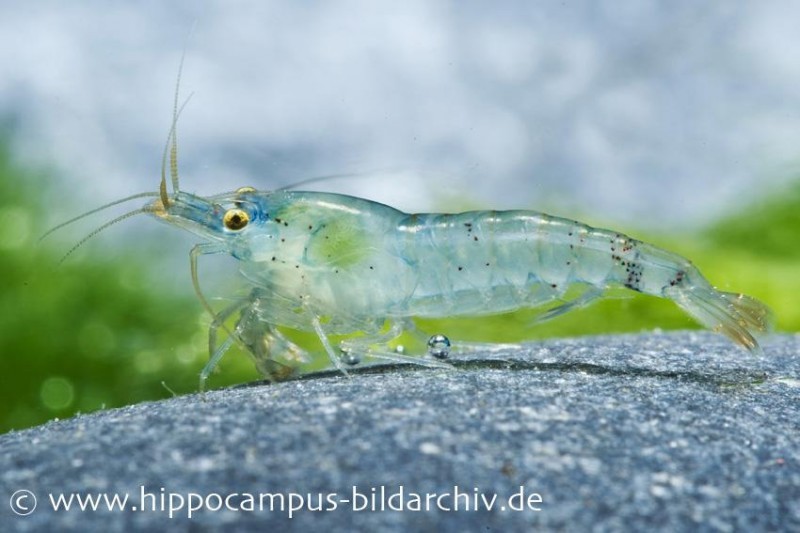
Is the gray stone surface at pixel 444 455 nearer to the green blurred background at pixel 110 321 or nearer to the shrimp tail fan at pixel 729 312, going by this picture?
the shrimp tail fan at pixel 729 312

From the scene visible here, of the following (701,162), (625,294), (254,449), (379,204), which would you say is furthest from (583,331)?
(254,449)

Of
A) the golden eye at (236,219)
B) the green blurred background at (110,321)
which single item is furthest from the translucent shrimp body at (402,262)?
the green blurred background at (110,321)

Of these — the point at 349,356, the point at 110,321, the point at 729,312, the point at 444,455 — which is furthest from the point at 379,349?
the point at 110,321

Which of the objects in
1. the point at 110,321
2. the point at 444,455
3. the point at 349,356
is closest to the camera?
the point at 444,455

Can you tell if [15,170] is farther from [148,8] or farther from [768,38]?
[768,38]

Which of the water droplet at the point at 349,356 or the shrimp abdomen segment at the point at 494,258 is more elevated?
Answer: the shrimp abdomen segment at the point at 494,258

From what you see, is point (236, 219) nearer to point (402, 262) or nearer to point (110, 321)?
point (402, 262)

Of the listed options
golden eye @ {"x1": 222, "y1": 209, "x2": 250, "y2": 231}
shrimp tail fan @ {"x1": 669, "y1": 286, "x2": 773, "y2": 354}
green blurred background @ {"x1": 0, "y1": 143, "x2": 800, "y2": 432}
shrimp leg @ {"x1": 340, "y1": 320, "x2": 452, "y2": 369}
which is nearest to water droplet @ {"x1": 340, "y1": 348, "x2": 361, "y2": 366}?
shrimp leg @ {"x1": 340, "y1": 320, "x2": 452, "y2": 369}

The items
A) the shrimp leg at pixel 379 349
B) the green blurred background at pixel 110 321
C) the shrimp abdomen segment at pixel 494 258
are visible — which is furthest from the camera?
the green blurred background at pixel 110 321
